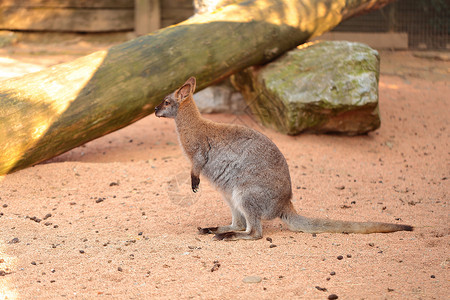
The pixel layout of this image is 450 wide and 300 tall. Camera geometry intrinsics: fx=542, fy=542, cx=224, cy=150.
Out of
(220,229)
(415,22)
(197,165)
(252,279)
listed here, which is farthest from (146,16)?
(252,279)

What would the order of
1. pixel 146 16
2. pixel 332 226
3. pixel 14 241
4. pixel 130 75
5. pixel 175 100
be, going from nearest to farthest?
pixel 14 241 → pixel 332 226 → pixel 175 100 → pixel 130 75 → pixel 146 16

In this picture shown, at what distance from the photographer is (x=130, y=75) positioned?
20.6 feet

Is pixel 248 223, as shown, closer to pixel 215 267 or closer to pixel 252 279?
pixel 215 267

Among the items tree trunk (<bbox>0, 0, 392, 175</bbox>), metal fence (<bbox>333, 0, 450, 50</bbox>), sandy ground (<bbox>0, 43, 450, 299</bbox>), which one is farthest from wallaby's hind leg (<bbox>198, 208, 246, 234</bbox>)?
metal fence (<bbox>333, 0, 450, 50</bbox>)

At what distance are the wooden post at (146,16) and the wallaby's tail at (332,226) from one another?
8.33 meters

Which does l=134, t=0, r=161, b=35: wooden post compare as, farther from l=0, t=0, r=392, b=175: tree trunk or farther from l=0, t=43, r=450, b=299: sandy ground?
l=0, t=0, r=392, b=175: tree trunk

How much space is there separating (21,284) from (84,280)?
401 mm

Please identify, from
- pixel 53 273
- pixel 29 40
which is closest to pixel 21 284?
pixel 53 273

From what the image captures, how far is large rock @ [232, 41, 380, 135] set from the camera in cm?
720

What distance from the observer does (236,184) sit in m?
4.48

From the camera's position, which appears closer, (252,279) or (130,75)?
(252,279)

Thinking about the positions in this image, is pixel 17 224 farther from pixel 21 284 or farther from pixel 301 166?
pixel 301 166

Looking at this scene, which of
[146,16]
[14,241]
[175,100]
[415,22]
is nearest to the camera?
[14,241]

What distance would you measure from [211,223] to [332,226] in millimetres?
1179
